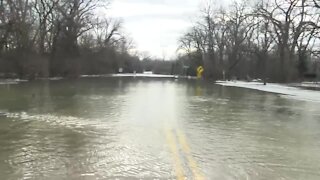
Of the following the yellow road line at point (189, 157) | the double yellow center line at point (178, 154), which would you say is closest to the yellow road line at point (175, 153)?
the double yellow center line at point (178, 154)

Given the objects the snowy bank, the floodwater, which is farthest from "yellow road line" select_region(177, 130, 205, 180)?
the snowy bank

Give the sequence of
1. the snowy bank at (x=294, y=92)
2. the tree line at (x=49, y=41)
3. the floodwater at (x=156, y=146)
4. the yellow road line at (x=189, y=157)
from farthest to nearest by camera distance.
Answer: the tree line at (x=49, y=41)
the snowy bank at (x=294, y=92)
the floodwater at (x=156, y=146)
the yellow road line at (x=189, y=157)

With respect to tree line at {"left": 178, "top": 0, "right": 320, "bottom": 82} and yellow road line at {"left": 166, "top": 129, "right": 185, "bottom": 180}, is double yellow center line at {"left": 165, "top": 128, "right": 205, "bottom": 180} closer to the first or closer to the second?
yellow road line at {"left": 166, "top": 129, "right": 185, "bottom": 180}

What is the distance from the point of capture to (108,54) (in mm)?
103000

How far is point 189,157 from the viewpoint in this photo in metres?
8.92

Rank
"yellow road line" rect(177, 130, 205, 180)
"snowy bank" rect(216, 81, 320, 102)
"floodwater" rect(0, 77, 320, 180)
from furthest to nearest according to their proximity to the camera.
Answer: "snowy bank" rect(216, 81, 320, 102) → "floodwater" rect(0, 77, 320, 180) → "yellow road line" rect(177, 130, 205, 180)

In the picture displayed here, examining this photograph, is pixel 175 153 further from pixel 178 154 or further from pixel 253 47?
pixel 253 47

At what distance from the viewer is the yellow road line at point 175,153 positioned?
7.50m

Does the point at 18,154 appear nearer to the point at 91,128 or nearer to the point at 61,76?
the point at 91,128

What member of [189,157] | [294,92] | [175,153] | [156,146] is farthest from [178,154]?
[294,92]

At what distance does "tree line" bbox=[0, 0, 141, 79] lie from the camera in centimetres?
5188

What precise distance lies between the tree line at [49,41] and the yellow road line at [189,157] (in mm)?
37164

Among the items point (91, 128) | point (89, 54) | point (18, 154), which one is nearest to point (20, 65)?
point (89, 54)

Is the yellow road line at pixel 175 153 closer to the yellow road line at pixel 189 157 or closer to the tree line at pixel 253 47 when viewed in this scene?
the yellow road line at pixel 189 157
